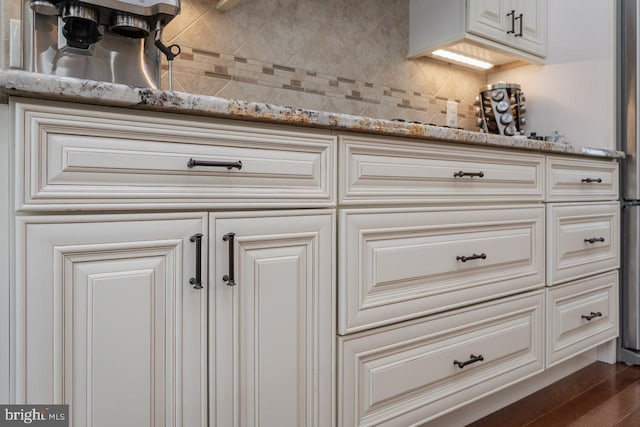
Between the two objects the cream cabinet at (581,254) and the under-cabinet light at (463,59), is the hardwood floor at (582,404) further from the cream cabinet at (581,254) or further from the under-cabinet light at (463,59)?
the under-cabinet light at (463,59)

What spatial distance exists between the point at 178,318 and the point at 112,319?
115mm

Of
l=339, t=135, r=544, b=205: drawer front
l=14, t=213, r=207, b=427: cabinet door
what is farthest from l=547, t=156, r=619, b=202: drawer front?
l=14, t=213, r=207, b=427: cabinet door

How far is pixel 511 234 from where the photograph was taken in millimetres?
1450

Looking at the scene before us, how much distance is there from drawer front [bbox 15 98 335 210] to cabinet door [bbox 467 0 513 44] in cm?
125

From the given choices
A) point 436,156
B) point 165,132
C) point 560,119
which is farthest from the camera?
point 560,119

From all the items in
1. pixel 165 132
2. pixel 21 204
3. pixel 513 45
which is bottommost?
pixel 21 204

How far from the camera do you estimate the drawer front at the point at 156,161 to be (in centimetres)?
72

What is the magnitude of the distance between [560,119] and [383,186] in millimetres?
1474

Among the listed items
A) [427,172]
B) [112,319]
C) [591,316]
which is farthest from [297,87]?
[591,316]

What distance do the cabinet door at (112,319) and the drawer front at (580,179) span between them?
130cm

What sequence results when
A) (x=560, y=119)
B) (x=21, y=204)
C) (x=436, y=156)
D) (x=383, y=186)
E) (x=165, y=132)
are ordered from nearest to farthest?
1. (x=21, y=204)
2. (x=165, y=132)
3. (x=383, y=186)
4. (x=436, y=156)
5. (x=560, y=119)

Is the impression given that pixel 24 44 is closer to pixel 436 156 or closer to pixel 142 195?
pixel 142 195

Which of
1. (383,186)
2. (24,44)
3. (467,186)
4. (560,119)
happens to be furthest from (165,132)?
(560,119)

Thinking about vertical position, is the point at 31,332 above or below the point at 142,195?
below
